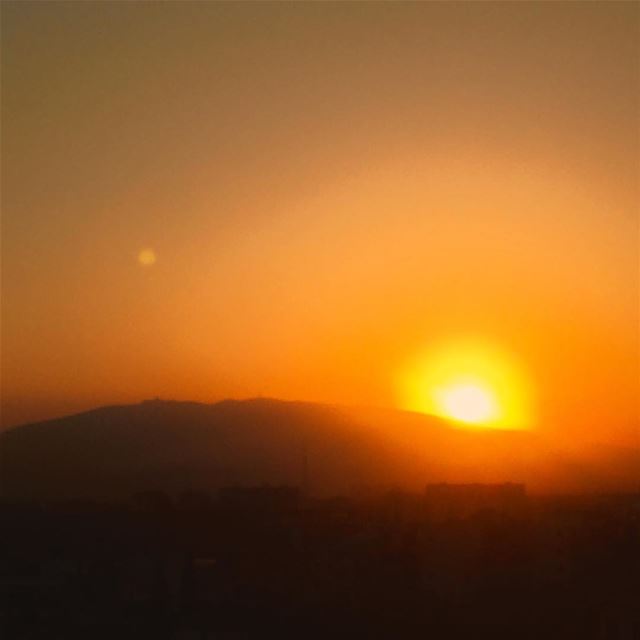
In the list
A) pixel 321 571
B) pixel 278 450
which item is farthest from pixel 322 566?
pixel 278 450

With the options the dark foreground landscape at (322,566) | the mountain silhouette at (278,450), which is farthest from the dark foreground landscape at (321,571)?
the mountain silhouette at (278,450)

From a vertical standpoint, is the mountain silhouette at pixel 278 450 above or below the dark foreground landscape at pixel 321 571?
above

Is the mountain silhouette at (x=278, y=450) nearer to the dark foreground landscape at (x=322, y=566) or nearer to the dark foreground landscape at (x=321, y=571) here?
the dark foreground landscape at (x=322, y=566)

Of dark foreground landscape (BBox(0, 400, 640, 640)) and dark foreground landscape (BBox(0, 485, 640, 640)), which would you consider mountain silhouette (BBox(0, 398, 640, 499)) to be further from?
dark foreground landscape (BBox(0, 485, 640, 640))

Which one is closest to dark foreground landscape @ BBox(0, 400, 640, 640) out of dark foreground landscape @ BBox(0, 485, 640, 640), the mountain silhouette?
dark foreground landscape @ BBox(0, 485, 640, 640)

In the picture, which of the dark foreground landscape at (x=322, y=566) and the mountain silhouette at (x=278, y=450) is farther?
the mountain silhouette at (x=278, y=450)

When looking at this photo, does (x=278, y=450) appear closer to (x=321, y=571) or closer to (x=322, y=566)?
(x=322, y=566)

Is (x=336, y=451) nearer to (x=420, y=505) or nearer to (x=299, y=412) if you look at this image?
(x=299, y=412)

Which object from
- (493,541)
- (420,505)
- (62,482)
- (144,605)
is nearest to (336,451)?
(62,482)
